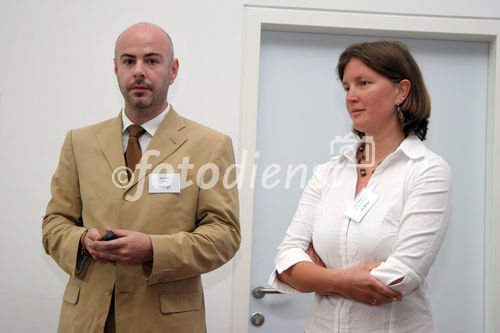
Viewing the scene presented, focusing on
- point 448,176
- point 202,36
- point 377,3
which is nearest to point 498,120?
point 377,3

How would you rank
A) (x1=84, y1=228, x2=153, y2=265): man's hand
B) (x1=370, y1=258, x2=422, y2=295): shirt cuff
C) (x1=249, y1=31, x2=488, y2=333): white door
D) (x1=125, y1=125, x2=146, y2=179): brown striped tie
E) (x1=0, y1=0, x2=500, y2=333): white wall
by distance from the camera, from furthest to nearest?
(x1=249, y1=31, x2=488, y2=333): white door
(x1=0, y1=0, x2=500, y2=333): white wall
(x1=125, y1=125, x2=146, y2=179): brown striped tie
(x1=84, y1=228, x2=153, y2=265): man's hand
(x1=370, y1=258, x2=422, y2=295): shirt cuff

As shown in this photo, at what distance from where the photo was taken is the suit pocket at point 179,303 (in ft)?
5.24

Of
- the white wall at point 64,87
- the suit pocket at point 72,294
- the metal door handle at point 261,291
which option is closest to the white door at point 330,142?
the metal door handle at point 261,291

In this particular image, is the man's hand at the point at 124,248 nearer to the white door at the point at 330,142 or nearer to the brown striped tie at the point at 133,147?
the brown striped tie at the point at 133,147

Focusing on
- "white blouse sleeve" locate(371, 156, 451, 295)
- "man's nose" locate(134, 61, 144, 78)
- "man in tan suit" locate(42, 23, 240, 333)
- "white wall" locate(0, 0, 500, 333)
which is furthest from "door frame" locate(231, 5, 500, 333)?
"white blouse sleeve" locate(371, 156, 451, 295)

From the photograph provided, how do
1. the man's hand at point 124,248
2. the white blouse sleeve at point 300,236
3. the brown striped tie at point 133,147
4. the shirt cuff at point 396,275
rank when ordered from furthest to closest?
1. the brown striped tie at point 133,147
2. the white blouse sleeve at point 300,236
3. the man's hand at point 124,248
4. the shirt cuff at point 396,275

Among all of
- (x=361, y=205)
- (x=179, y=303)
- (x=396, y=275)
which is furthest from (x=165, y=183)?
(x=396, y=275)

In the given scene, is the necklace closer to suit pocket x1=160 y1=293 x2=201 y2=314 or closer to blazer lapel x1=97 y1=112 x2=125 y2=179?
suit pocket x1=160 y1=293 x2=201 y2=314

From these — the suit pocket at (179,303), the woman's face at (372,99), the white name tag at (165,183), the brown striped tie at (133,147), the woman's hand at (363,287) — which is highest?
the woman's face at (372,99)

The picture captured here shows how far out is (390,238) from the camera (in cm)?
145

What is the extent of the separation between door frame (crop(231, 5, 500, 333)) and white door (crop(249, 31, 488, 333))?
6 cm

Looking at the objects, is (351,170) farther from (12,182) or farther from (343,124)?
(12,182)

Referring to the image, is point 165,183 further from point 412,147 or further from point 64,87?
point 64,87

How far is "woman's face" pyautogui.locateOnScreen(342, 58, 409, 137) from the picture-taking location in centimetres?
161
